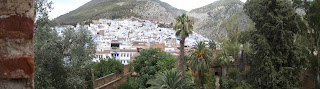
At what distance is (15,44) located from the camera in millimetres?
1629

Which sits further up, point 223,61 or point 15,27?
point 15,27

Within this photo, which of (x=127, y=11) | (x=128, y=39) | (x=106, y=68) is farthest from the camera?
(x=127, y=11)

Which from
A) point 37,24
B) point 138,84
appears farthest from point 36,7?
point 138,84

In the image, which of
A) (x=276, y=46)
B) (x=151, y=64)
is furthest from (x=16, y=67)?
(x=151, y=64)

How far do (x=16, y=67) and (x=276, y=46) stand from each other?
17642 millimetres

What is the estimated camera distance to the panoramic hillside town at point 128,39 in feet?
121

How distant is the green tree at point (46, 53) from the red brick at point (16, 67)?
548cm

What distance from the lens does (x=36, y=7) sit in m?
7.05

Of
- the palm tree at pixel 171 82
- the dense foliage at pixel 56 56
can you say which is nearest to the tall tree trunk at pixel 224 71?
the palm tree at pixel 171 82

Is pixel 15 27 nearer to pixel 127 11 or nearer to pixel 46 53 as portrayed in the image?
pixel 46 53

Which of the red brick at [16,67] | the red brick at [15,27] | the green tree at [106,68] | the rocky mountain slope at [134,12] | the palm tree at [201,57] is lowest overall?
the green tree at [106,68]

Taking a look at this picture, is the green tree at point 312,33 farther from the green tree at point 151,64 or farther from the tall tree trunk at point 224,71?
the green tree at point 151,64

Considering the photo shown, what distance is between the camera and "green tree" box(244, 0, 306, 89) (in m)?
16.3

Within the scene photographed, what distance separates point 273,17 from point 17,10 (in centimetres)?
1729
